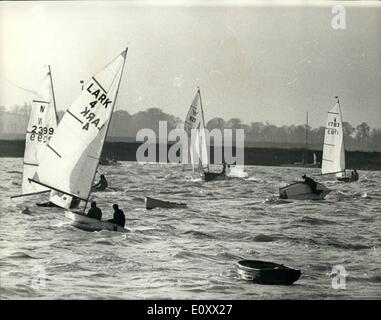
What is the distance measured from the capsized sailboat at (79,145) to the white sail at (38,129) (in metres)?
0.23

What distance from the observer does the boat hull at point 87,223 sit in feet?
36.5

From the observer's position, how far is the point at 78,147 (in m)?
11.6

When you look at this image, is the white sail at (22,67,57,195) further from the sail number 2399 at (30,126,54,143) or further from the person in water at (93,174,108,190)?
the person in water at (93,174,108,190)

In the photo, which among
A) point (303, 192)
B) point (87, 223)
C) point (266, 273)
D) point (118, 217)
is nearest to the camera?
point (266, 273)

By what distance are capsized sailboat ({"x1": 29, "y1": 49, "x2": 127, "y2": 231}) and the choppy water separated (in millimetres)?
384

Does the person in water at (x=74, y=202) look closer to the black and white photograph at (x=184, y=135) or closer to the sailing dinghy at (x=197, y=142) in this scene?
the black and white photograph at (x=184, y=135)

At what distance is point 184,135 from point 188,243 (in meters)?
2.13

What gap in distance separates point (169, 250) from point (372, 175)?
3.64 metres

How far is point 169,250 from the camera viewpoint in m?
11.0

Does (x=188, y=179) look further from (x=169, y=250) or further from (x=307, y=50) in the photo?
(x=307, y=50)
